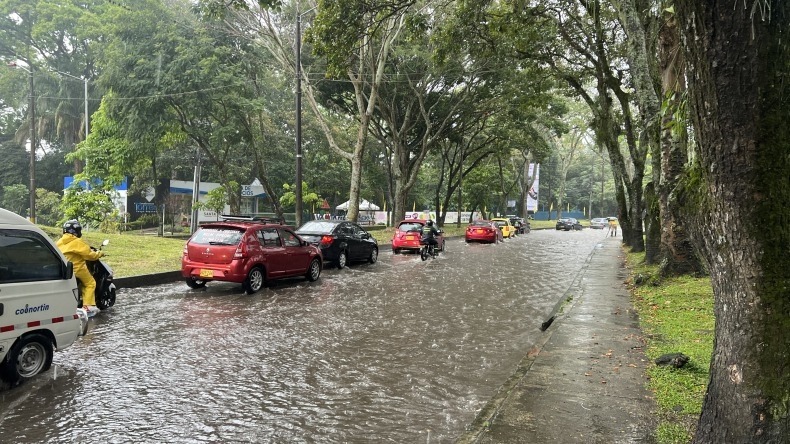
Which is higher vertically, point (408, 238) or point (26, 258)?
point (26, 258)

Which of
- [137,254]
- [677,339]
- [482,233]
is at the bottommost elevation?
[677,339]

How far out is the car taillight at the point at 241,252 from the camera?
11.4 meters

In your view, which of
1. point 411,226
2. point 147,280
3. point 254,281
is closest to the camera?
point 254,281

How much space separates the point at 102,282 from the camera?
9.23 meters

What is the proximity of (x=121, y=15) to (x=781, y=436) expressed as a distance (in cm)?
2813

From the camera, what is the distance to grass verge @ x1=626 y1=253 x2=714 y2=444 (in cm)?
456

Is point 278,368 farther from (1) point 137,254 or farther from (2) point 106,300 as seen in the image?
(1) point 137,254

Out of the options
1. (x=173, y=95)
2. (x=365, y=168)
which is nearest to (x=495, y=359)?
(x=173, y=95)

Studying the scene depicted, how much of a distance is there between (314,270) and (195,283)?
3016 mm

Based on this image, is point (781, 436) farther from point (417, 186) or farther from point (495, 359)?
point (417, 186)

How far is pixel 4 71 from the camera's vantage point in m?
39.5

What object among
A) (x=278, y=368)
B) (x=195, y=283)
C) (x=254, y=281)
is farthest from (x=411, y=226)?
(x=278, y=368)

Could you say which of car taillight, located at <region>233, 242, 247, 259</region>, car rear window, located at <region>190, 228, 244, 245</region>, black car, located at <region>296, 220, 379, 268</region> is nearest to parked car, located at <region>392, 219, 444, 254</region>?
black car, located at <region>296, 220, 379, 268</region>

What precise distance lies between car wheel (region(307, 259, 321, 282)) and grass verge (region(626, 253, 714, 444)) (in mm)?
7510
